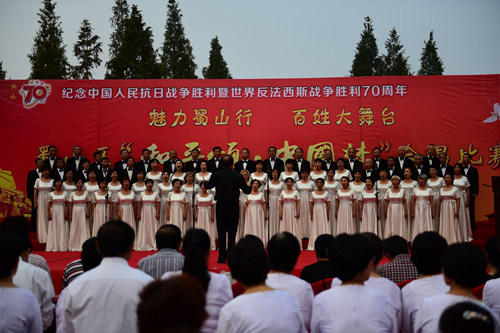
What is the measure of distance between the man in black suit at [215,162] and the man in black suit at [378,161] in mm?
3265

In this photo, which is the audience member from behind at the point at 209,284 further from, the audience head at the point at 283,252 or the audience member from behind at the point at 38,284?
the audience member from behind at the point at 38,284

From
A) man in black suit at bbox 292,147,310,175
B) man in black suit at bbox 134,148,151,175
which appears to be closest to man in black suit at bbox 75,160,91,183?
man in black suit at bbox 134,148,151,175

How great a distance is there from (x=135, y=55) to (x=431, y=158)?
57.5 feet

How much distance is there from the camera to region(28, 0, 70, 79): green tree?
26625 millimetres

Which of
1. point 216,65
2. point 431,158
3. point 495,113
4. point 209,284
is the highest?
point 216,65

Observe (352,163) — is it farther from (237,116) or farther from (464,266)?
(464,266)

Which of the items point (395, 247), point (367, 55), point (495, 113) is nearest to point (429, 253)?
point (395, 247)

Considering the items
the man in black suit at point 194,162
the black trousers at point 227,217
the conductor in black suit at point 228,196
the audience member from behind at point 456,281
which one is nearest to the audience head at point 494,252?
the audience member from behind at point 456,281

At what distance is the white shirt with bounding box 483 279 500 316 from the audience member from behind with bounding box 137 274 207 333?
213 centimetres

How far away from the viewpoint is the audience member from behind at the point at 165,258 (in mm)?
3320

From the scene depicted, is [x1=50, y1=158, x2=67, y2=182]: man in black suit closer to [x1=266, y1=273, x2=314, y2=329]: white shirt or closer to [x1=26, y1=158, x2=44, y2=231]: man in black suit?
[x1=26, y1=158, x2=44, y2=231]: man in black suit

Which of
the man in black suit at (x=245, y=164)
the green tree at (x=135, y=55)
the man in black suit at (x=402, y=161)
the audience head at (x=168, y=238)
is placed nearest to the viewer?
the audience head at (x=168, y=238)

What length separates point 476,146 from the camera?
11.4m

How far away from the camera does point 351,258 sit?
240 centimetres
